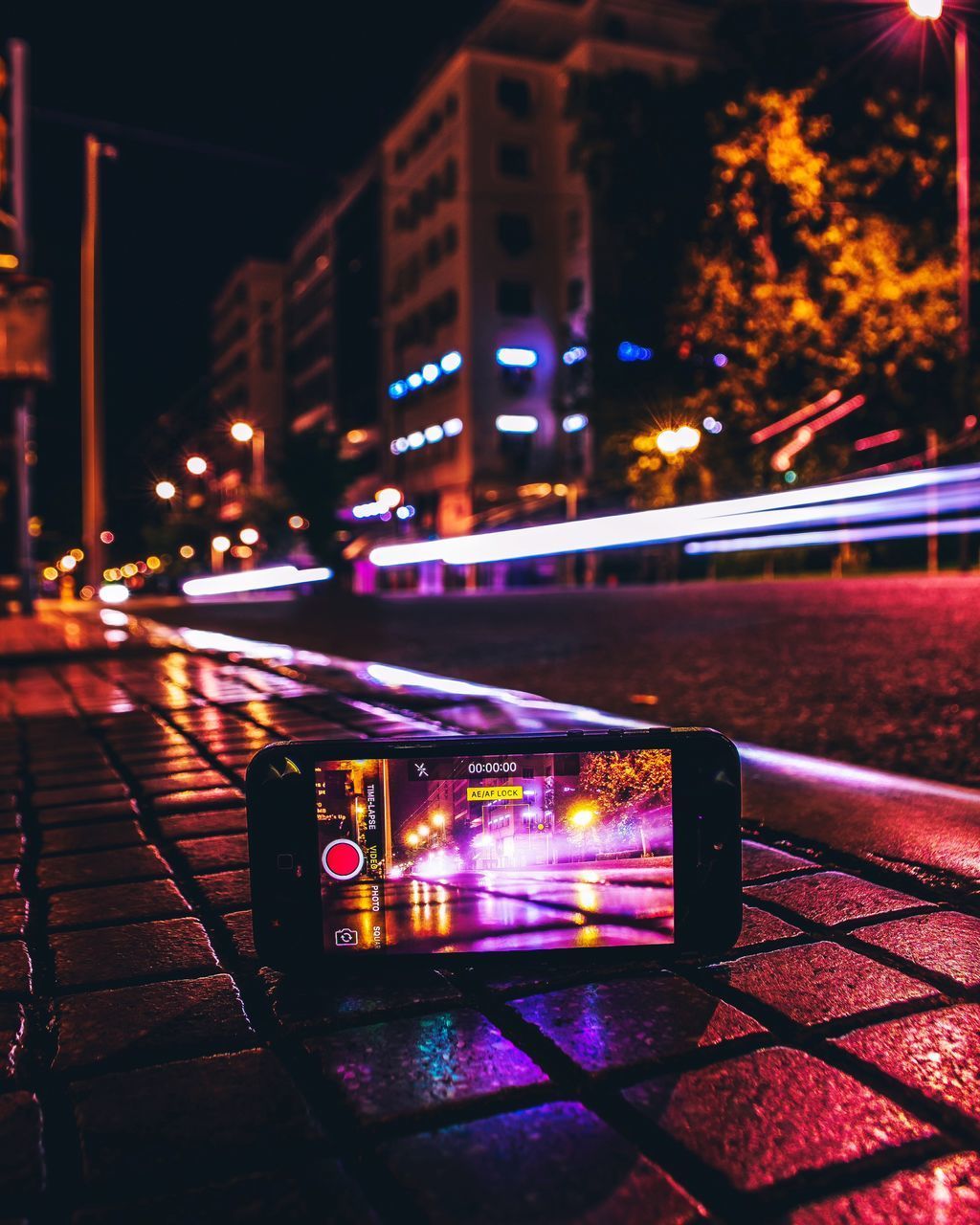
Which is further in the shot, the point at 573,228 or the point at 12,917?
the point at 573,228

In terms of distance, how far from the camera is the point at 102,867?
230 cm

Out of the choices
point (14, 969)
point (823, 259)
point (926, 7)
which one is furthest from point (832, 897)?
point (823, 259)

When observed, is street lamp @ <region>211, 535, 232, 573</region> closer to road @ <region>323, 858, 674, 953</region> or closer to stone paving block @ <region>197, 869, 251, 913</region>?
stone paving block @ <region>197, 869, 251, 913</region>

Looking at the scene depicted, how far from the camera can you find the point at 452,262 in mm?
42156

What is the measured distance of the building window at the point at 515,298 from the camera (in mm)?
41344

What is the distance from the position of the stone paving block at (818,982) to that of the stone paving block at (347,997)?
17.8 inches

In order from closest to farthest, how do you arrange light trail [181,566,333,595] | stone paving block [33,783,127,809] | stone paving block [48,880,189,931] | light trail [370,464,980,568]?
1. stone paving block [48,880,189,931]
2. stone paving block [33,783,127,809]
3. light trail [370,464,980,568]
4. light trail [181,566,333,595]

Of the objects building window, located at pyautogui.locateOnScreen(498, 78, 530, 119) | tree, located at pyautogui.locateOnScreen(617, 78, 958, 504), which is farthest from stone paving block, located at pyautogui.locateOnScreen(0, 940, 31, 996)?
building window, located at pyautogui.locateOnScreen(498, 78, 530, 119)

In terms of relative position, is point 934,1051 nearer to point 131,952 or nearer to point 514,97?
point 131,952

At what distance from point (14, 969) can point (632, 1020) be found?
1.07 meters

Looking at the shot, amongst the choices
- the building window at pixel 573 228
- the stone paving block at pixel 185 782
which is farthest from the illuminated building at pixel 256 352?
the stone paving block at pixel 185 782

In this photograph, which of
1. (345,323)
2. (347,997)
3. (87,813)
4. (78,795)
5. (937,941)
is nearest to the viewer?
(347,997)

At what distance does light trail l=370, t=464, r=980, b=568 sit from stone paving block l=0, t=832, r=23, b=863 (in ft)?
14.0

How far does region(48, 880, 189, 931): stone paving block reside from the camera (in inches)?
77.1
